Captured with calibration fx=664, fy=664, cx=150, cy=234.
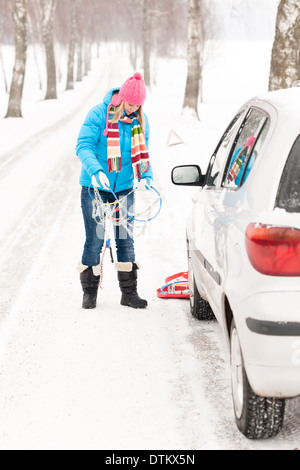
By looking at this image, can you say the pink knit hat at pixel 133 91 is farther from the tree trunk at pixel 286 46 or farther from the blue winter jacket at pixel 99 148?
the tree trunk at pixel 286 46

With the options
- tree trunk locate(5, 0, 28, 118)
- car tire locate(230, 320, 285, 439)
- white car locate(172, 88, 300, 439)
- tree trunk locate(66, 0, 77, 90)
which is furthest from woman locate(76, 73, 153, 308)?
tree trunk locate(66, 0, 77, 90)

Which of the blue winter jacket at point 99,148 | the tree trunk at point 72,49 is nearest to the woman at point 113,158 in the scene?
the blue winter jacket at point 99,148

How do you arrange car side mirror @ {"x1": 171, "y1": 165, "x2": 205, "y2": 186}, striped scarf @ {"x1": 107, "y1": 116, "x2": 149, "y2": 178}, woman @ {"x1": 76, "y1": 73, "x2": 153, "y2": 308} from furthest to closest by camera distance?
striped scarf @ {"x1": 107, "y1": 116, "x2": 149, "y2": 178} < woman @ {"x1": 76, "y1": 73, "x2": 153, "y2": 308} < car side mirror @ {"x1": 171, "y1": 165, "x2": 205, "y2": 186}

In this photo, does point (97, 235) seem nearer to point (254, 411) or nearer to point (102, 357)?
point (102, 357)

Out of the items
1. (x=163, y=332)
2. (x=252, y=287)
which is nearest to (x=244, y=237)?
(x=252, y=287)

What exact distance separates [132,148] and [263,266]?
8.25 feet

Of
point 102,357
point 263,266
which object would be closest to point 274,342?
point 263,266

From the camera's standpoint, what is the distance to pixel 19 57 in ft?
82.9

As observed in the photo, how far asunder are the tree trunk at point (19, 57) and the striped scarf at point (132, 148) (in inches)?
822

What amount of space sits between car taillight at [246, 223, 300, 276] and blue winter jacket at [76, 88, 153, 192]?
226 centimetres

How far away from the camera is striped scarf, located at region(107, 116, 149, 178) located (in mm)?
5130

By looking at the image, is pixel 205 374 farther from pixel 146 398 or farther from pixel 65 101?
pixel 65 101

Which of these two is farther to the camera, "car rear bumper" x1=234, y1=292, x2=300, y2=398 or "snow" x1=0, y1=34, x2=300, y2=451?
"snow" x1=0, y1=34, x2=300, y2=451

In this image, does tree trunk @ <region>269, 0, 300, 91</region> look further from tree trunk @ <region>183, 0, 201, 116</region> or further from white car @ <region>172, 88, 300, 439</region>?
tree trunk @ <region>183, 0, 201, 116</region>
